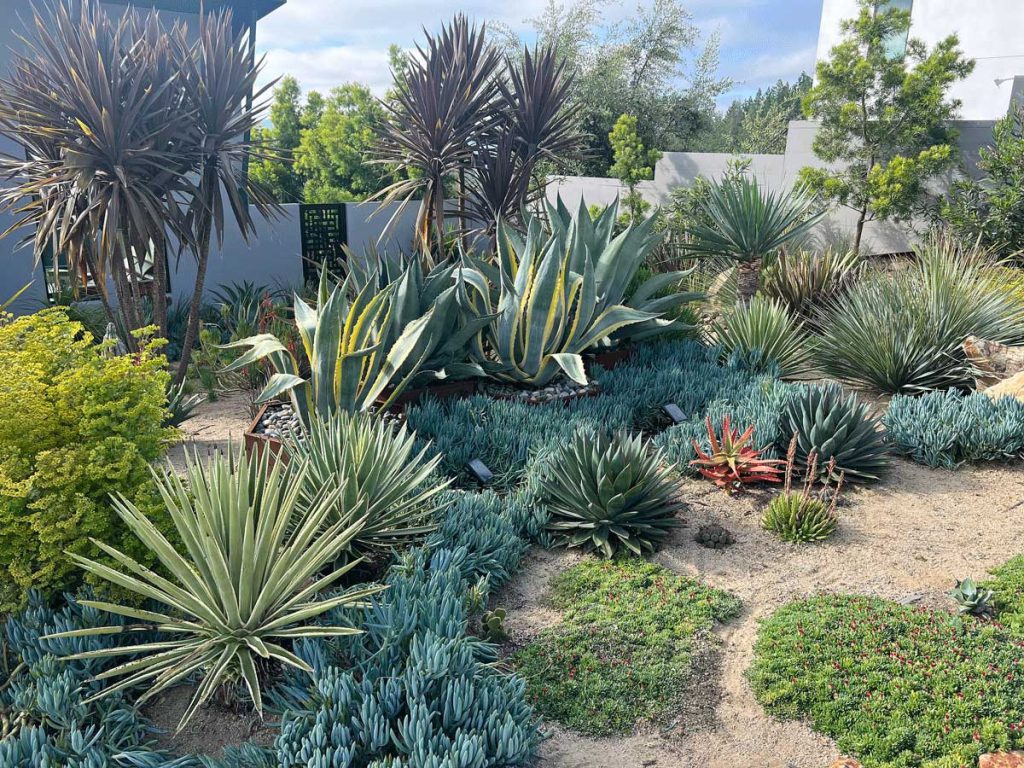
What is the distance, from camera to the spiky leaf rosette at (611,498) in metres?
4.41

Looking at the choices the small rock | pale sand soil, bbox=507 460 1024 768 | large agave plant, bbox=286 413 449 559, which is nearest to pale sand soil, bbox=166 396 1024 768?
pale sand soil, bbox=507 460 1024 768

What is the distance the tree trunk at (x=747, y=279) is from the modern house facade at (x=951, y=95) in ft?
17.4

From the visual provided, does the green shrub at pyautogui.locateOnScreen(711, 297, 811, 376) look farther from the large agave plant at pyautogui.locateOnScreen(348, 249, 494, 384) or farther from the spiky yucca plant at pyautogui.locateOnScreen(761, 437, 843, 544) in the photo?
the spiky yucca plant at pyautogui.locateOnScreen(761, 437, 843, 544)

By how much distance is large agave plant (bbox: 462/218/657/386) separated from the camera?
6.53 meters

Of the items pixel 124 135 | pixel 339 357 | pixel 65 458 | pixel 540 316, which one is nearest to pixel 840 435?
pixel 540 316

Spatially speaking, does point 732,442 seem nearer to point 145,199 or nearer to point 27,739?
point 27,739

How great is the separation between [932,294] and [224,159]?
6.54 m

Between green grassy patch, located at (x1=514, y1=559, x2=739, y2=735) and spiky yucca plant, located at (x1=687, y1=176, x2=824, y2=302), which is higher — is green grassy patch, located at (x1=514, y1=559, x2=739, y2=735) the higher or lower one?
the lower one

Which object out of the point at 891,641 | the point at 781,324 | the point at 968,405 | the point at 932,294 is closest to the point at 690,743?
the point at 891,641

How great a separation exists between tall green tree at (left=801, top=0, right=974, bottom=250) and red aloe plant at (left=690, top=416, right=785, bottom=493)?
29.9 feet

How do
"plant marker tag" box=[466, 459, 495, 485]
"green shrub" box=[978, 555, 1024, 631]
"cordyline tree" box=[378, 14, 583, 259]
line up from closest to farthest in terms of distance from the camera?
"green shrub" box=[978, 555, 1024, 631], "plant marker tag" box=[466, 459, 495, 485], "cordyline tree" box=[378, 14, 583, 259]

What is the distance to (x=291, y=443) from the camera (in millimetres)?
4805

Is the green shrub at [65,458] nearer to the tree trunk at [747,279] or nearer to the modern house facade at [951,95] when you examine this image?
the tree trunk at [747,279]

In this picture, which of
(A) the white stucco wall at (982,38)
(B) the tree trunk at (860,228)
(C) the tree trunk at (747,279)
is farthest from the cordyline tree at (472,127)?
(A) the white stucco wall at (982,38)
